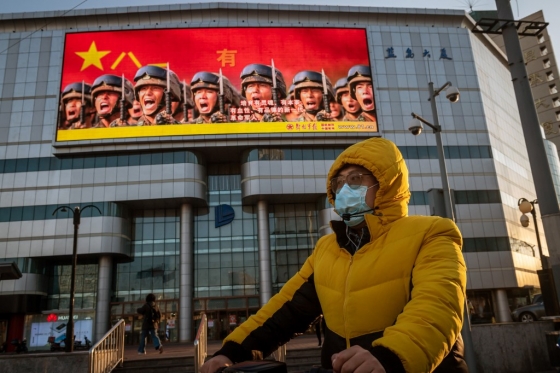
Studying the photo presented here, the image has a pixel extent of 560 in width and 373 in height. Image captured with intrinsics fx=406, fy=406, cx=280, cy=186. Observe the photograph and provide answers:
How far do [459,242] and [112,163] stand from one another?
29431 millimetres

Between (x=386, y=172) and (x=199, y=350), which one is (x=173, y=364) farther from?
(x=386, y=172)

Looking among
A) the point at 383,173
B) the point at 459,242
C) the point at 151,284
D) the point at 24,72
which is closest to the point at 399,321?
the point at 459,242

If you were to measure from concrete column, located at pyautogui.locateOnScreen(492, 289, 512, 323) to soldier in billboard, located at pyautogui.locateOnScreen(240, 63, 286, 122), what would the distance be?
19437mm

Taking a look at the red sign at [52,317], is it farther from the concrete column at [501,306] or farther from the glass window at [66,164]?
the concrete column at [501,306]

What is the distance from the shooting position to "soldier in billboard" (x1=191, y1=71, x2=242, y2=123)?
28.5 meters

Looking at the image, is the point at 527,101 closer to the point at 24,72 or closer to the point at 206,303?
the point at 206,303

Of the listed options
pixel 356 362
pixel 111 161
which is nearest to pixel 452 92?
pixel 356 362

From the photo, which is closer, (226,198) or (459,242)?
(459,242)

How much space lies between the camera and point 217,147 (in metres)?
28.1

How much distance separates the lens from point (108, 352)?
32.2 feet

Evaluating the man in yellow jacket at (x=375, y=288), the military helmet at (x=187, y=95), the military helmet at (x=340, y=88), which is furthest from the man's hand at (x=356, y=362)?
the military helmet at (x=340, y=88)

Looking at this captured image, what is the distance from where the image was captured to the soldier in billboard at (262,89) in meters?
28.8

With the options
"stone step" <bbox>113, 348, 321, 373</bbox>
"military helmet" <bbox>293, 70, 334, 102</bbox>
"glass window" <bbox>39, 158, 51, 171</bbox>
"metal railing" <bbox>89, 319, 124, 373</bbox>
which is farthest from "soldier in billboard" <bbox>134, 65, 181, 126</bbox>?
"stone step" <bbox>113, 348, 321, 373</bbox>

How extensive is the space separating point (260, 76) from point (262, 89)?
1.10 meters
